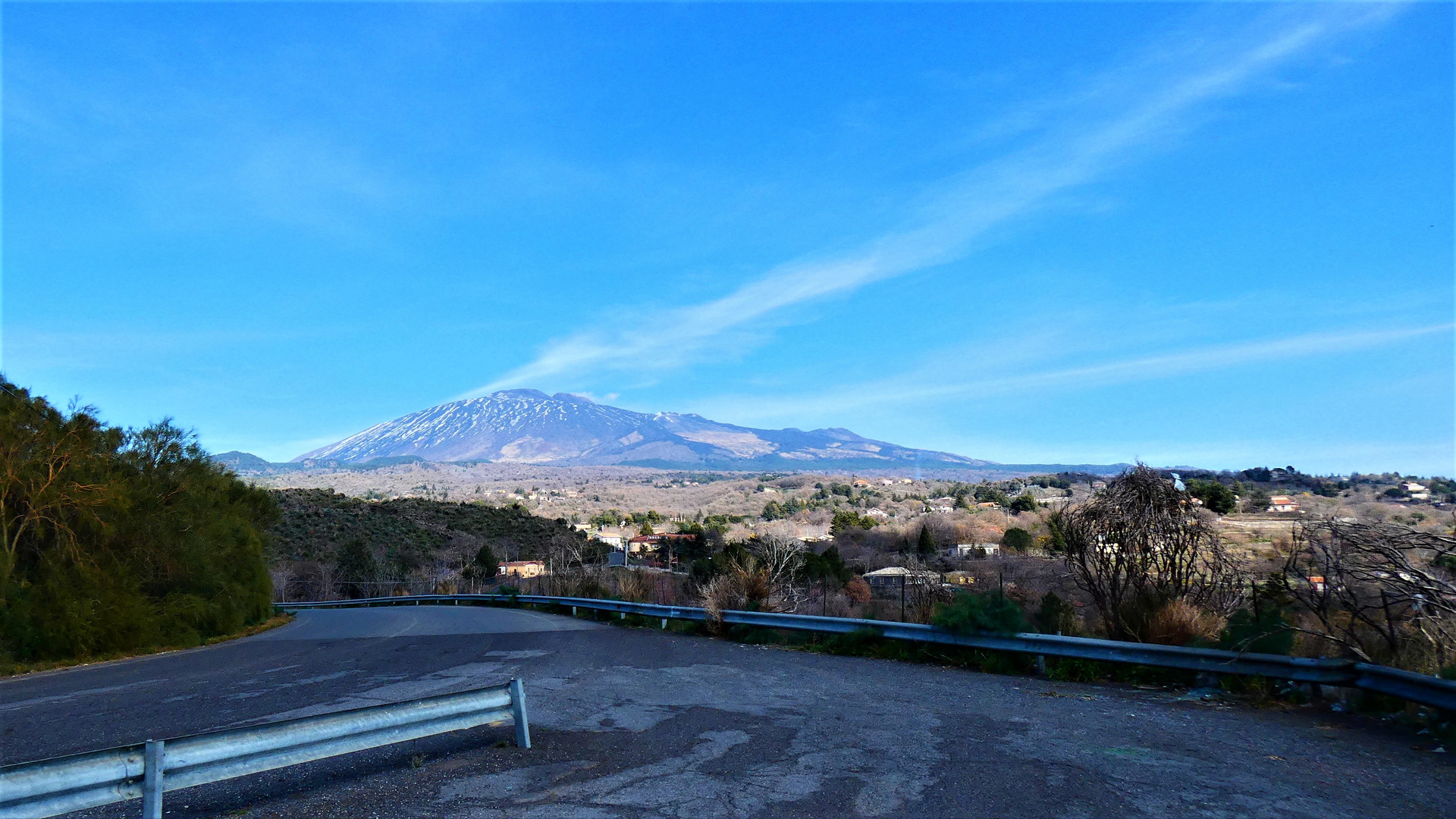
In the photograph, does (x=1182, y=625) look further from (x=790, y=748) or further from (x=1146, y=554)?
(x=790, y=748)

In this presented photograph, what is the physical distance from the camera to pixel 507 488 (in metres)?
197

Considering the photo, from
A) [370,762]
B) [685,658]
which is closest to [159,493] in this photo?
[685,658]

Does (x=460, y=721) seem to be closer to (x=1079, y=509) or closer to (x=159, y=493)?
(x=1079, y=509)

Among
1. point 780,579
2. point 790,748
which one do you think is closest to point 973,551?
point 780,579

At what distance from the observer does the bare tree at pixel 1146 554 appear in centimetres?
1077

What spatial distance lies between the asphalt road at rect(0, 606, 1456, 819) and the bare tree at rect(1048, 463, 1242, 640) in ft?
6.37

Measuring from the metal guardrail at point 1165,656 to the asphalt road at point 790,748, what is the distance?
393mm

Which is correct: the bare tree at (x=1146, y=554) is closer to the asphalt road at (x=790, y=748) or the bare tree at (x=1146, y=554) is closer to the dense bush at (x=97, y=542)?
the asphalt road at (x=790, y=748)

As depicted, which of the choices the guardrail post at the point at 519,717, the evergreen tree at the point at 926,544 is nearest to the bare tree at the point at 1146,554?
the guardrail post at the point at 519,717

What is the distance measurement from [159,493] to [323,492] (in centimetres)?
6754

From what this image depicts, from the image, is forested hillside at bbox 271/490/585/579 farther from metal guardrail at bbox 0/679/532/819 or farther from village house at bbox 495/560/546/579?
metal guardrail at bbox 0/679/532/819

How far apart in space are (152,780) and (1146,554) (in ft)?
34.8

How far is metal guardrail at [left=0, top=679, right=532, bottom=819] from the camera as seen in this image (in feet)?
14.0

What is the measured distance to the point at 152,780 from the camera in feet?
15.2
